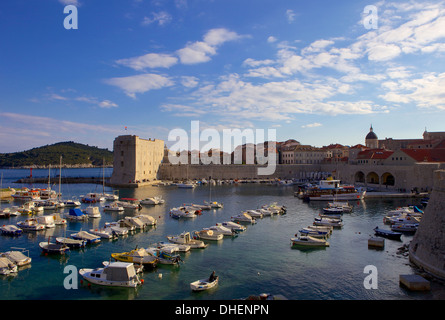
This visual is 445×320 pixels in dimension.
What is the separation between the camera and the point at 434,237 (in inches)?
507

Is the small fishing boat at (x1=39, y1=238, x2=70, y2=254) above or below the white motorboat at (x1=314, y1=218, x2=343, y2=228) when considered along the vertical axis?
below

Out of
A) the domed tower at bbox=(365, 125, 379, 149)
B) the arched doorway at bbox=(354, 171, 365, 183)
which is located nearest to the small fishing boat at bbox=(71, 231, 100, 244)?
the arched doorway at bbox=(354, 171, 365, 183)

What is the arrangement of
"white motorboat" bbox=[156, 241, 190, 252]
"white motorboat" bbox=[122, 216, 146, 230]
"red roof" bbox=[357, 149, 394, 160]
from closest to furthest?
"white motorboat" bbox=[156, 241, 190, 252]
"white motorboat" bbox=[122, 216, 146, 230]
"red roof" bbox=[357, 149, 394, 160]

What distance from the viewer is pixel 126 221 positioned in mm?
23156

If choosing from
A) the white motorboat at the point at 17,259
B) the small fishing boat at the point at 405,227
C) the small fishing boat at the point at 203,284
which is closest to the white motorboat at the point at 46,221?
the white motorboat at the point at 17,259

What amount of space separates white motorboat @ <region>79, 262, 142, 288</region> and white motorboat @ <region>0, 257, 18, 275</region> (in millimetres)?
3792

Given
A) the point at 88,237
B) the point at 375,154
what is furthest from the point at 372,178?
the point at 88,237

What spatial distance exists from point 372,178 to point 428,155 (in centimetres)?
976

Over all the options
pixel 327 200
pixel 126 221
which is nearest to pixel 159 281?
pixel 126 221

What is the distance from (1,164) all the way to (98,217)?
158 meters

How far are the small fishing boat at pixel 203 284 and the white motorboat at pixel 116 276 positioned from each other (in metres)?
2.41

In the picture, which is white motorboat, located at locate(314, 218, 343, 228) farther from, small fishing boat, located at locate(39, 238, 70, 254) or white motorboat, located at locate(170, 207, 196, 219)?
small fishing boat, located at locate(39, 238, 70, 254)

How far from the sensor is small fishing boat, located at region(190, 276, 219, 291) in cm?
1231

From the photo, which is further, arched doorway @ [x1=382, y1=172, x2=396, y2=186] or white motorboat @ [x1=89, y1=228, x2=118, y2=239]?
arched doorway @ [x1=382, y1=172, x2=396, y2=186]
